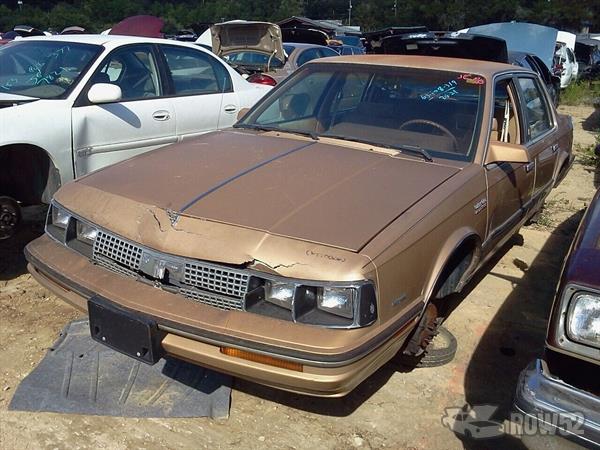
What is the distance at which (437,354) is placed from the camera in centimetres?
330

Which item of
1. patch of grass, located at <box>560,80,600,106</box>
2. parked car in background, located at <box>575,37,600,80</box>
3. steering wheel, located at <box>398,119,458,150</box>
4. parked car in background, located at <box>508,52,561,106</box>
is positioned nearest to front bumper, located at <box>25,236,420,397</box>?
steering wheel, located at <box>398,119,458,150</box>

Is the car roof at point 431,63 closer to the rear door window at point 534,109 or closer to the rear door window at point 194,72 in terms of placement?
A: the rear door window at point 534,109

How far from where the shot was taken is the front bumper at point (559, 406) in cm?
188

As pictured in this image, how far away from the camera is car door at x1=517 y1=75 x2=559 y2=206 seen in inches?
159

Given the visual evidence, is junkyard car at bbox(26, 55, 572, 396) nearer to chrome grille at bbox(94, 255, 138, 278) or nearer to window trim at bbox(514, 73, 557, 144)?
chrome grille at bbox(94, 255, 138, 278)

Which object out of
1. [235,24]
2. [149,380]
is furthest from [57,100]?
[235,24]

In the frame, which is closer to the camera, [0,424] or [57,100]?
[0,424]

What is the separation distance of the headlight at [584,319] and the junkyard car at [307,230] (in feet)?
2.19

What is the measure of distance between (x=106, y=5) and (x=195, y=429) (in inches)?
1841

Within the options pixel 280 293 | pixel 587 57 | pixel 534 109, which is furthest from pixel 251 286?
pixel 587 57

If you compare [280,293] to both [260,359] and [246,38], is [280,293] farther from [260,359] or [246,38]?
[246,38]

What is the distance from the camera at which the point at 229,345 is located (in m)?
2.29

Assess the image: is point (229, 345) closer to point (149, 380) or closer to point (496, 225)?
point (149, 380)

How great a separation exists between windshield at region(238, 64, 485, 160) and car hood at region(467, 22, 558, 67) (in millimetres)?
11921
